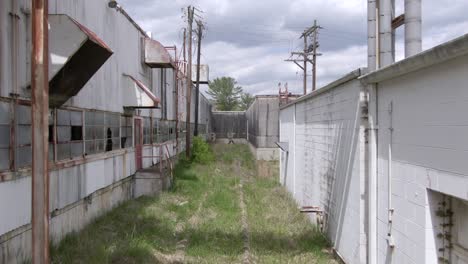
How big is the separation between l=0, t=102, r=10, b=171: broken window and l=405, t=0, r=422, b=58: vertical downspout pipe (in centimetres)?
589

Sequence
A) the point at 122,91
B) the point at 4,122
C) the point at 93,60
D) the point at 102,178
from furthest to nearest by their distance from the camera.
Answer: the point at 122,91 → the point at 102,178 → the point at 93,60 → the point at 4,122

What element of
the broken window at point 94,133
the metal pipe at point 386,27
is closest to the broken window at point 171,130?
the broken window at point 94,133

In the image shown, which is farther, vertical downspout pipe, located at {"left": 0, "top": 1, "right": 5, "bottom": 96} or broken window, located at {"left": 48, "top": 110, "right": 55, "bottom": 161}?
broken window, located at {"left": 48, "top": 110, "right": 55, "bottom": 161}

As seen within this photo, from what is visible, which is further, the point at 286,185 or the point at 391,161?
the point at 286,185

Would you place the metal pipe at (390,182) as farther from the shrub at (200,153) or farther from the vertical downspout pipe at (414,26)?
the shrub at (200,153)

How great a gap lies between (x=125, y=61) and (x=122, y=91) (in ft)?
3.08

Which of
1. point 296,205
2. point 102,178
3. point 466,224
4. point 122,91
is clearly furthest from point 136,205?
point 466,224

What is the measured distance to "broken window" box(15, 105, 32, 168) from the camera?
25.1 ft

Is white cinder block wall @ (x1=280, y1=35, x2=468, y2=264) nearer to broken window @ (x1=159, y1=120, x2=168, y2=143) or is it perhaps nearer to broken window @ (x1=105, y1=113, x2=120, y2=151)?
broken window @ (x1=105, y1=113, x2=120, y2=151)

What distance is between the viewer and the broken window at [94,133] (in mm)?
11711

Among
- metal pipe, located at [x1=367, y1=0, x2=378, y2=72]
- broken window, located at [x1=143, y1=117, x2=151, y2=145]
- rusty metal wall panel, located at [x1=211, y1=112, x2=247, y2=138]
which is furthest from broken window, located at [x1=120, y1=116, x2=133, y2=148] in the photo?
rusty metal wall panel, located at [x1=211, y1=112, x2=247, y2=138]

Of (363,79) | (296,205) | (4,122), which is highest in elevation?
(363,79)

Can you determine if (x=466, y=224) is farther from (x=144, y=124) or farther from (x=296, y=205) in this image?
(x=144, y=124)

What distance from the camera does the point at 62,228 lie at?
978cm
